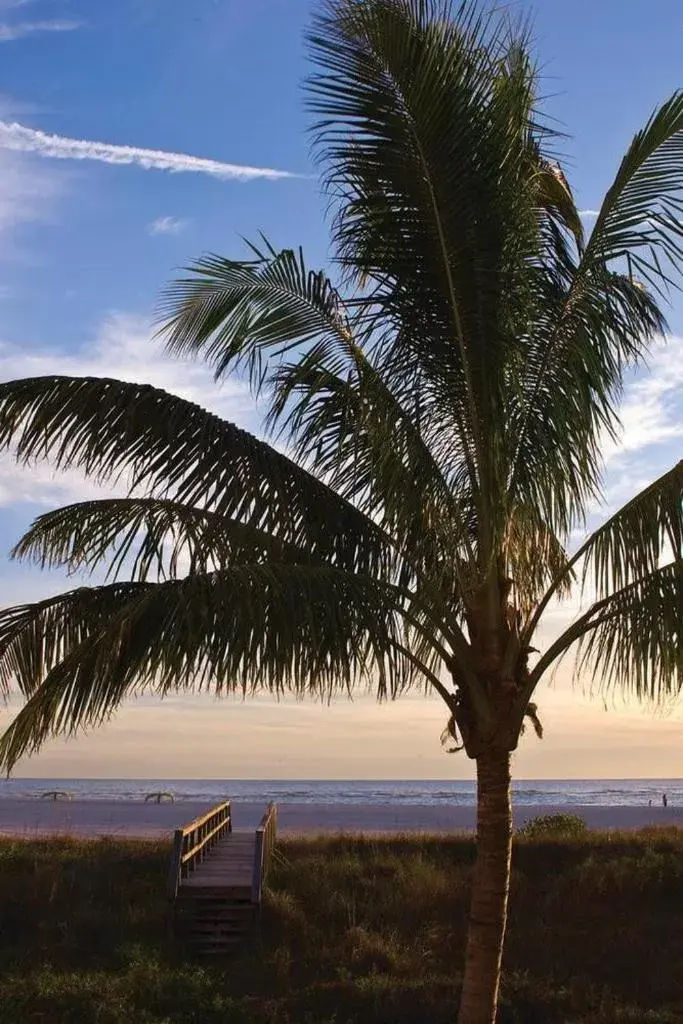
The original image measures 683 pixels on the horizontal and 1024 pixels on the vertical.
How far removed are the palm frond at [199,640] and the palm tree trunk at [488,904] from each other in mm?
1048

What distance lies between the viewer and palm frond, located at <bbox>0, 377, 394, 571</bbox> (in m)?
7.04

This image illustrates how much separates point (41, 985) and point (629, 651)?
8928 mm

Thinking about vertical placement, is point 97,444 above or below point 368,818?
above

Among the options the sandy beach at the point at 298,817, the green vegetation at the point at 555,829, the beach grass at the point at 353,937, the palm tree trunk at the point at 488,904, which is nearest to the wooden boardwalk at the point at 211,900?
the beach grass at the point at 353,937

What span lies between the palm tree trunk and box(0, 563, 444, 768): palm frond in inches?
41.3

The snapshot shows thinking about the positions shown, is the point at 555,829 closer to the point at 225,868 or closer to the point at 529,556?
the point at 225,868

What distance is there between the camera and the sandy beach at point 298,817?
114 feet

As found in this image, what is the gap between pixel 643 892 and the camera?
16938 mm

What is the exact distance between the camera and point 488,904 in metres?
7.16

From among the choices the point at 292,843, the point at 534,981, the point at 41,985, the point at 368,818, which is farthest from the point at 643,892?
the point at 368,818

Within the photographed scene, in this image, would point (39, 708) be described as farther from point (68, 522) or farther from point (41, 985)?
point (41, 985)

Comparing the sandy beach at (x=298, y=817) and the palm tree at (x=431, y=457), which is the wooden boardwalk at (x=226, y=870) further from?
the sandy beach at (x=298, y=817)

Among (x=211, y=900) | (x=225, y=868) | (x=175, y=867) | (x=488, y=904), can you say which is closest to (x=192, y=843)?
(x=225, y=868)

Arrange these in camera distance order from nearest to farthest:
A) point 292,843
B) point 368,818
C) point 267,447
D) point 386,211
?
point 386,211, point 267,447, point 292,843, point 368,818
